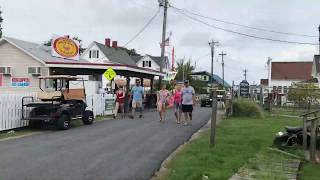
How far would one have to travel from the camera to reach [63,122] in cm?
1808

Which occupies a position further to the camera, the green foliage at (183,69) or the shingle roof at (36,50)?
the green foliage at (183,69)

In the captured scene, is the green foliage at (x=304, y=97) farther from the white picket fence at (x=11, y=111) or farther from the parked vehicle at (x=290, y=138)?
the white picket fence at (x=11, y=111)

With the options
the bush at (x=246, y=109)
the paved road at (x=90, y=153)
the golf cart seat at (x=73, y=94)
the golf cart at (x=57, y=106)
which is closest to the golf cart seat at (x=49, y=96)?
the golf cart at (x=57, y=106)

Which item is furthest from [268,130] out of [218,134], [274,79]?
[274,79]

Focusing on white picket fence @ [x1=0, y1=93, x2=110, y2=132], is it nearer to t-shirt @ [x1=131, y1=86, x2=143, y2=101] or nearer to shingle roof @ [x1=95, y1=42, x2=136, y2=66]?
t-shirt @ [x1=131, y1=86, x2=143, y2=101]

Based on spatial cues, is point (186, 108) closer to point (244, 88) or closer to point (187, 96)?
point (187, 96)

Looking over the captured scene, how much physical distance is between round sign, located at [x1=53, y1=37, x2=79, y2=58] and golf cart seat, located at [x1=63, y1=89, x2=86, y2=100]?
16036 millimetres

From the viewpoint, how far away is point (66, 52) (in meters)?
37.1

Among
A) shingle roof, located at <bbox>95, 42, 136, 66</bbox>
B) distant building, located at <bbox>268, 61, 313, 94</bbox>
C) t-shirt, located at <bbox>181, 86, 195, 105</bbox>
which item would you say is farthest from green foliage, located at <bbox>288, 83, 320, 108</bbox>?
distant building, located at <bbox>268, 61, 313, 94</bbox>

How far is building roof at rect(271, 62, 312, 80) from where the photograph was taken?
87250mm

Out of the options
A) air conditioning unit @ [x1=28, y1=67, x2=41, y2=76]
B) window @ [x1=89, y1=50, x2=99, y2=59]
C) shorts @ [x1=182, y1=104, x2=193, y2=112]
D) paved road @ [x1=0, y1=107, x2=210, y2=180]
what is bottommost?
paved road @ [x1=0, y1=107, x2=210, y2=180]

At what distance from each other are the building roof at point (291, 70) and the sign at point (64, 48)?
5553cm

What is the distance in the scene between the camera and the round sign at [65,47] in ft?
119

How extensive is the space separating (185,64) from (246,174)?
86.5m
